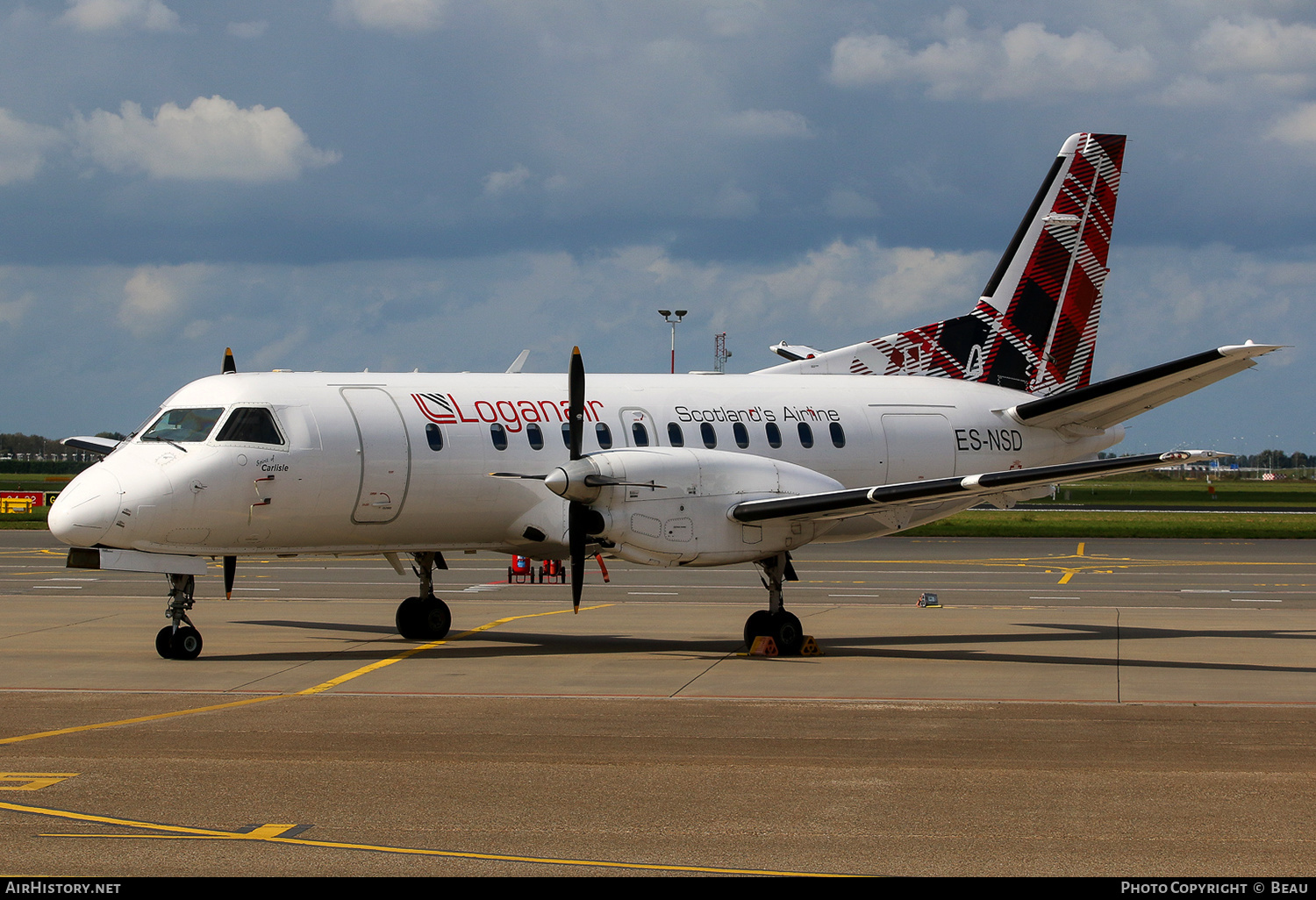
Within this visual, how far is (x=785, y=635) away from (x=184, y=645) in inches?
313

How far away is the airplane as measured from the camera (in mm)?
16984

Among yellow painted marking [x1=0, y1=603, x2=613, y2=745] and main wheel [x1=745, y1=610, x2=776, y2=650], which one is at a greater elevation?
main wheel [x1=745, y1=610, x2=776, y2=650]

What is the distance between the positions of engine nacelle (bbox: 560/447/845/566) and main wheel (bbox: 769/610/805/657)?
36.9 inches

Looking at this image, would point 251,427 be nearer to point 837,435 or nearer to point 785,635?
point 785,635

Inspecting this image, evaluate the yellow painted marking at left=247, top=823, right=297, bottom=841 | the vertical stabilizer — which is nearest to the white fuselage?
the vertical stabilizer

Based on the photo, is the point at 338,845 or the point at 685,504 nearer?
the point at 338,845

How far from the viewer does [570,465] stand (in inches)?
684

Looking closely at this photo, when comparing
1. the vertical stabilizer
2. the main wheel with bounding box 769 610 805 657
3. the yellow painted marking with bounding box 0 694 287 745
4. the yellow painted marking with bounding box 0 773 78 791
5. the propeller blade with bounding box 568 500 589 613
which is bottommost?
the yellow painted marking with bounding box 0 773 78 791

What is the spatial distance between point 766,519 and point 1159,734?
6.87 meters

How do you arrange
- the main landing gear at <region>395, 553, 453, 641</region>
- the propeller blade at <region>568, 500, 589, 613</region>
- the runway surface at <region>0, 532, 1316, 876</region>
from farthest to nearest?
the main landing gear at <region>395, 553, 453, 641</region>, the propeller blade at <region>568, 500, 589, 613</region>, the runway surface at <region>0, 532, 1316, 876</region>

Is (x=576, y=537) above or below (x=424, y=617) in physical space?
above

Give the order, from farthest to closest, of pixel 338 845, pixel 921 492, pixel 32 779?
pixel 921 492 → pixel 32 779 → pixel 338 845

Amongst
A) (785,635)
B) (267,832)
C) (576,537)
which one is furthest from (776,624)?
(267,832)

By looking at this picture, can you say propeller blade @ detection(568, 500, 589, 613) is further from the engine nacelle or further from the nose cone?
the nose cone
